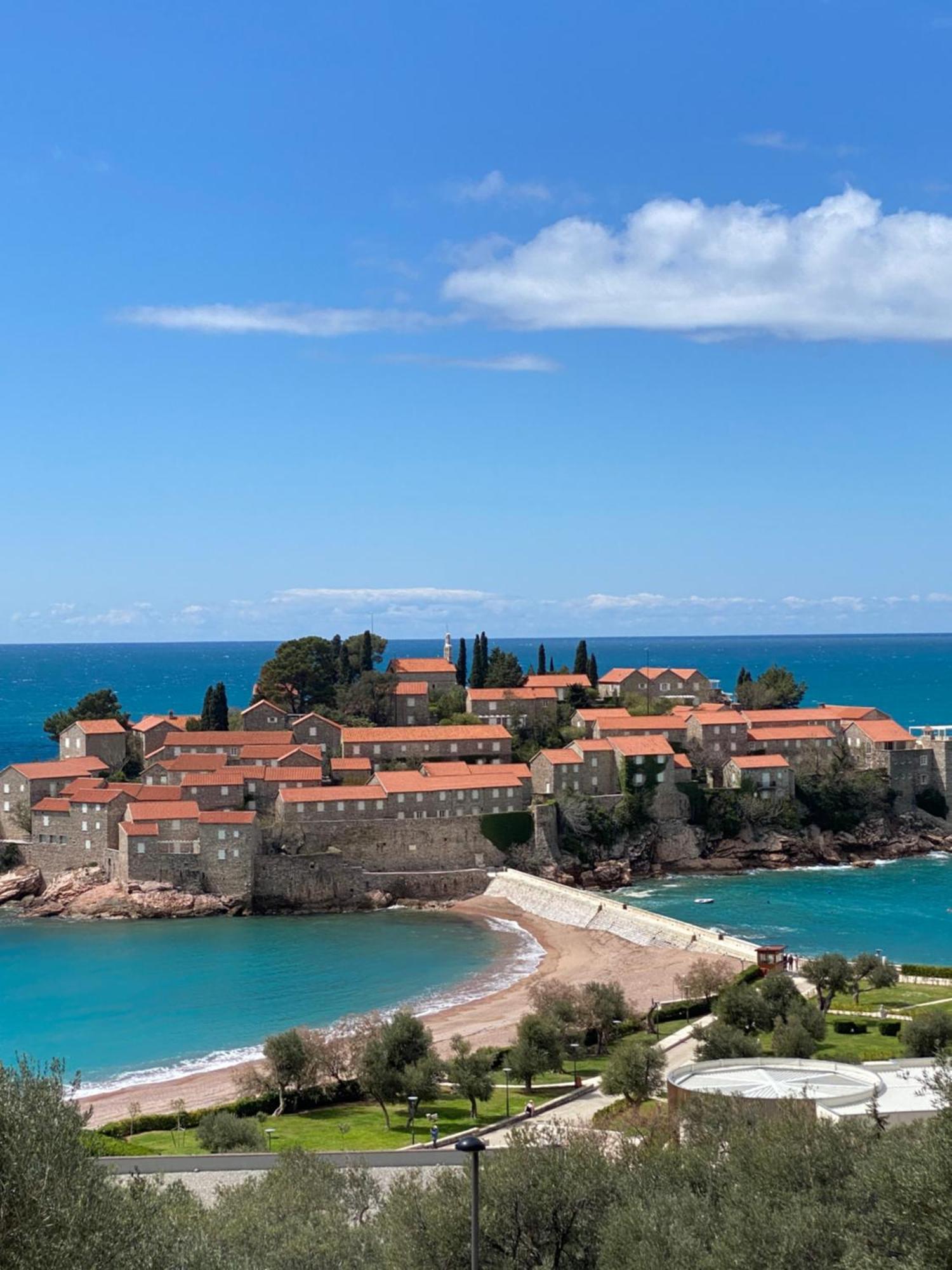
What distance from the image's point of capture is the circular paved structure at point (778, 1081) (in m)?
26.1

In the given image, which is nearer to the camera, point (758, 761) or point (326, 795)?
point (326, 795)

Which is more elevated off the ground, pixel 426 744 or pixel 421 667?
pixel 421 667

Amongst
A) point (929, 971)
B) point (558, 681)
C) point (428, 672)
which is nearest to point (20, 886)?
point (428, 672)

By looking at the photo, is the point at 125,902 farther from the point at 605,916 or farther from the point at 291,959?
the point at 605,916

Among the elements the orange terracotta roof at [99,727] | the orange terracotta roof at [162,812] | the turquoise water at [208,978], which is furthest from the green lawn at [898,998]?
the orange terracotta roof at [99,727]

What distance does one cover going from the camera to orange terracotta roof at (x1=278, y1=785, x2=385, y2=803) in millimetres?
66438

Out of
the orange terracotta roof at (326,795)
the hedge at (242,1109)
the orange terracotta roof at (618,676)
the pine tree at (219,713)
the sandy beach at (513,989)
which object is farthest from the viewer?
the orange terracotta roof at (618,676)

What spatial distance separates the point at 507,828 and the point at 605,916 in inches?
436

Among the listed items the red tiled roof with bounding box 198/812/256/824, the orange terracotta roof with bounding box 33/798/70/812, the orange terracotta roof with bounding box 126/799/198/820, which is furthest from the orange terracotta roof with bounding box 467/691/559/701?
the orange terracotta roof with bounding box 33/798/70/812

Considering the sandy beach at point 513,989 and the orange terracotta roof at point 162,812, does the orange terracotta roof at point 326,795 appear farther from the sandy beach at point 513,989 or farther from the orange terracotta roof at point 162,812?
the sandy beach at point 513,989

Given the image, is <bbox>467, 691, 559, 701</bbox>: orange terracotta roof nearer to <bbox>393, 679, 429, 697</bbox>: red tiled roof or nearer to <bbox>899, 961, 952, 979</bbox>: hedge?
<bbox>393, 679, 429, 697</bbox>: red tiled roof

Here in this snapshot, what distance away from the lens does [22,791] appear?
6888cm

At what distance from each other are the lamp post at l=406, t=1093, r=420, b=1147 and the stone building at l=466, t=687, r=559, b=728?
47972mm

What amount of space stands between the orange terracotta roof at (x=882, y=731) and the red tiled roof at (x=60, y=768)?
4399 cm
